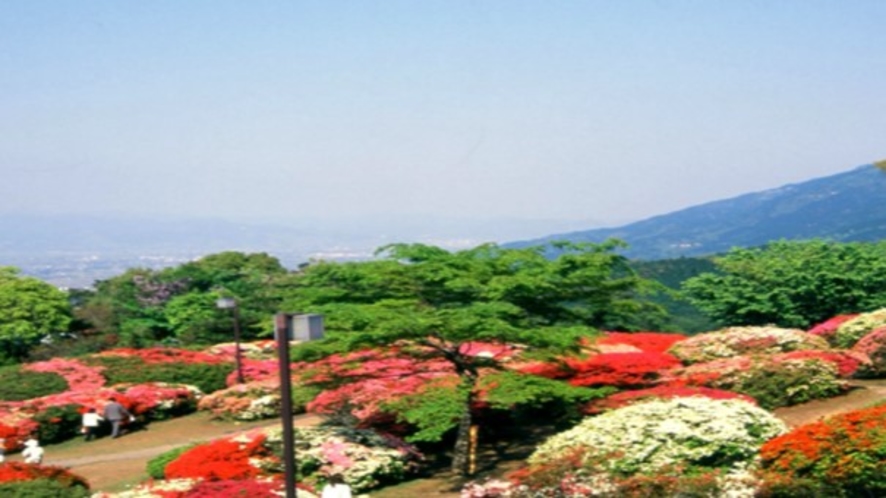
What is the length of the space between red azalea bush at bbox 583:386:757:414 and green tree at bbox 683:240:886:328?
18390 millimetres

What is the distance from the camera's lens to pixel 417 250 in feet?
76.0

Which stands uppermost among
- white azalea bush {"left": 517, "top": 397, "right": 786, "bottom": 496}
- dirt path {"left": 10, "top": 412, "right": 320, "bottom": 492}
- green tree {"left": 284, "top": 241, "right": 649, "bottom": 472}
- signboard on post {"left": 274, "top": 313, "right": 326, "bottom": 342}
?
signboard on post {"left": 274, "top": 313, "right": 326, "bottom": 342}

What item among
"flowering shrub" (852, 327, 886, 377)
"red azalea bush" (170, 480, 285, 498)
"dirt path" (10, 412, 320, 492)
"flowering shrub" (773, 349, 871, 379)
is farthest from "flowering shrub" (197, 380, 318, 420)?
"flowering shrub" (852, 327, 886, 377)

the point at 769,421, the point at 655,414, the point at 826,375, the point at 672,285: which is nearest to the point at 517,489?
the point at 655,414

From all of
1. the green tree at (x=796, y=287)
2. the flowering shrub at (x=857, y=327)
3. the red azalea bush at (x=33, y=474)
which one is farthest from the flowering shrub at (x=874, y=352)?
the red azalea bush at (x=33, y=474)

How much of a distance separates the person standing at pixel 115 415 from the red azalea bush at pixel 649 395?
12580mm

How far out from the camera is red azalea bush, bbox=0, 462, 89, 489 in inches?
717

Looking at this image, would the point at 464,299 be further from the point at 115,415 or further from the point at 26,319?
the point at 26,319

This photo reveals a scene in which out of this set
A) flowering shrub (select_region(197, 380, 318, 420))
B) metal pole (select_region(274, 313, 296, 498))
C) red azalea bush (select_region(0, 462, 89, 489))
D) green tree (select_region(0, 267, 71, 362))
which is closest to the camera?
metal pole (select_region(274, 313, 296, 498))

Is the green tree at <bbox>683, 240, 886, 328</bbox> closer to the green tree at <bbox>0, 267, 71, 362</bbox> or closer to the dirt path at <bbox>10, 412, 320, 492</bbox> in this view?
the dirt path at <bbox>10, 412, 320, 492</bbox>

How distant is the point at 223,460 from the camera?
68.6 feet

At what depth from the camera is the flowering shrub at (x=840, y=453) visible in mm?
15859

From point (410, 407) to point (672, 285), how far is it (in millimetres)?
46736

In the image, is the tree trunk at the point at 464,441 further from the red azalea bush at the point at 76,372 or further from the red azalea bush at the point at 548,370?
the red azalea bush at the point at 76,372
